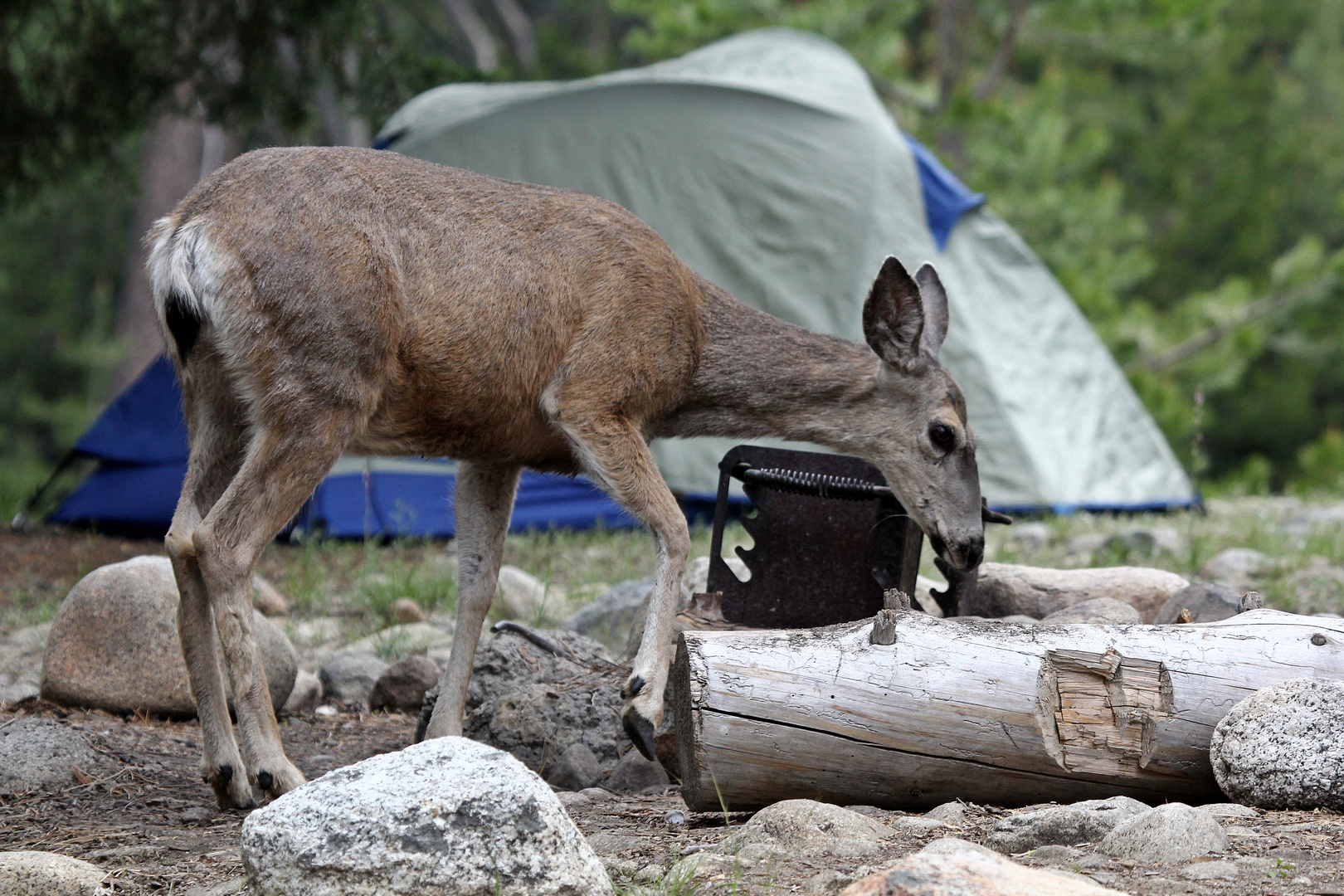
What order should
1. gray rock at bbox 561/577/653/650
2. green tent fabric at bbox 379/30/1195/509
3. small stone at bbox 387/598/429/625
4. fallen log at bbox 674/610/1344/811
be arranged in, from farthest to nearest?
1. green tent fabric at bbox 379/30/1195/509
2. small stone at bbox 387/598/429/625
3. gray rock at bbox 561/577/653/650
4. fallen log at bbox 674/610/1344/811

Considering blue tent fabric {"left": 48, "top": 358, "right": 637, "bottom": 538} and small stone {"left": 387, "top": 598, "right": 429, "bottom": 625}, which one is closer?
small stone {"left": 387, "top": 598, "right": 429, "bottom": 625}

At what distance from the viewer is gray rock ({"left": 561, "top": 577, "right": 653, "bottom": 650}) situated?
236 inches

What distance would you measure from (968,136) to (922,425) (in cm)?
1351

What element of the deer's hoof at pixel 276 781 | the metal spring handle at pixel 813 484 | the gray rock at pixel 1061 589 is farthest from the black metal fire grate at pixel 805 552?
the deer's hoof at pixel 276 781

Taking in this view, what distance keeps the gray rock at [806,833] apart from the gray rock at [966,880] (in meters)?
0.51

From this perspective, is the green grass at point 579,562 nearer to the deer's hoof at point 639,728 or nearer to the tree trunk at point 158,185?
the deer's hoof at point 639,728

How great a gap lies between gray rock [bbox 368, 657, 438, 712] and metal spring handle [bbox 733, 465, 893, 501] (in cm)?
148

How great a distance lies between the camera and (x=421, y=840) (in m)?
2.82

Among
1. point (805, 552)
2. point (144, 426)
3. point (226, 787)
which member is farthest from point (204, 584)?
point (144, 426)

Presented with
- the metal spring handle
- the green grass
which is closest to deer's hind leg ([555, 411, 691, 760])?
the metal spring handle

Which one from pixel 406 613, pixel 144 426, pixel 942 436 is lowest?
pixel 144 426

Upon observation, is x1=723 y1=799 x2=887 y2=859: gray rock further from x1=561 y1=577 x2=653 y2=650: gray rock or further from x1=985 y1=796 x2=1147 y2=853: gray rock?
x1=561 y1=577 x2=653 y2=650: gray rock

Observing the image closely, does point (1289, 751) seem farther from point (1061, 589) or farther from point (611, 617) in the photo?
point (611, 617)

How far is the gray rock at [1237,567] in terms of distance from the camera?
7.01m
